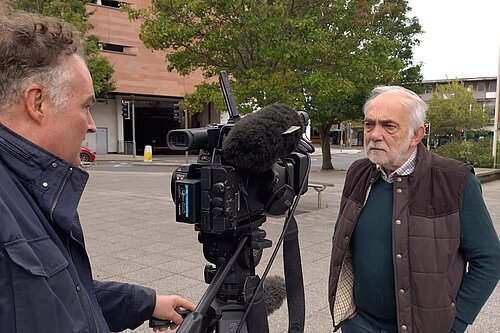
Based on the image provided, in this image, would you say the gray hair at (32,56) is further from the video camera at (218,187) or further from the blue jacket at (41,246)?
the video camera at (218,187)

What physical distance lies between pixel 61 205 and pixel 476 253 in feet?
5.67

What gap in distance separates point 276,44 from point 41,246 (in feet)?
24.6

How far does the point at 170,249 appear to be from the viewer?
589cm

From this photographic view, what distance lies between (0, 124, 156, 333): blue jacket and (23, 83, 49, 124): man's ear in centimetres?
7

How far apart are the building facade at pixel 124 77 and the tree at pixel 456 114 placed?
77.5ft

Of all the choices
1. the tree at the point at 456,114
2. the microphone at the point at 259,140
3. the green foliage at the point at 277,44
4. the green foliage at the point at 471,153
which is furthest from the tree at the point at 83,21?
the tree at the point at 456,114

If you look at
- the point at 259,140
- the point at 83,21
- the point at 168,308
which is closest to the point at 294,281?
the point at 168,308

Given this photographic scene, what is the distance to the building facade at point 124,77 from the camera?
29797 millimetres

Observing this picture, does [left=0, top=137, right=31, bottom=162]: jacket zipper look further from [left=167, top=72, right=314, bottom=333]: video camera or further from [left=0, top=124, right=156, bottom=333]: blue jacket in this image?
[left=167, top=72, right=314, bottom=333]: video camera

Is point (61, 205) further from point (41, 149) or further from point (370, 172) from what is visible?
point (370, 172)

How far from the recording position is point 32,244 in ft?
3.33

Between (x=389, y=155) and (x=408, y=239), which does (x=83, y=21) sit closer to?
(x=389, y=155)

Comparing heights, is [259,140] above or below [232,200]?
above

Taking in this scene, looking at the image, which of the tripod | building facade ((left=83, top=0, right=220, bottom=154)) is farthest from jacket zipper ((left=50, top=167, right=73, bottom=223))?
building facade ((left=83, top=0, right=220, bottom=154))
